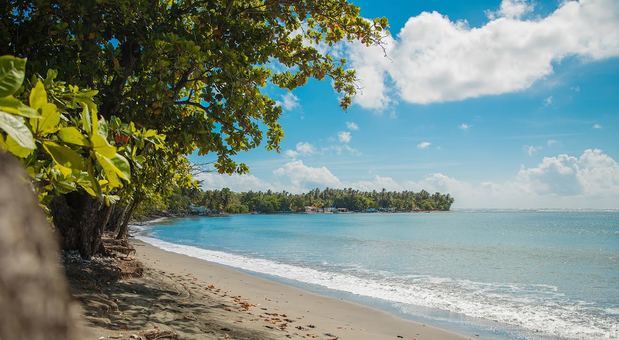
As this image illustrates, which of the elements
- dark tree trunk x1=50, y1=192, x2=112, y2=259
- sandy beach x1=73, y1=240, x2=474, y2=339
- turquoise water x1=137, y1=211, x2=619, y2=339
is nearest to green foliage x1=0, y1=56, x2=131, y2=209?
sandy beach x1=73, y1=240, x2=474, y2=339

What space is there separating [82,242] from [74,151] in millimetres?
10256

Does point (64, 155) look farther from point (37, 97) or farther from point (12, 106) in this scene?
point (12, 106)

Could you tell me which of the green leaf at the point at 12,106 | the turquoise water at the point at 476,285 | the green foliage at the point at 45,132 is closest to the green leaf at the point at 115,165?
the green foliage at the point at 45,132

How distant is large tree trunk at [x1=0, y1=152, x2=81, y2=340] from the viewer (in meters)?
0.41

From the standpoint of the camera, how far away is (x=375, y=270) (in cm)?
2358

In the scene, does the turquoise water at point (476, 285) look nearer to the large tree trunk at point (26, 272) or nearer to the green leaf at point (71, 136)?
the green leaf at point (71, 136)

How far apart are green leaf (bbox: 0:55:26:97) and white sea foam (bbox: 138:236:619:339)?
13786 millimetres

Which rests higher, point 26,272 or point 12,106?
point 12,106

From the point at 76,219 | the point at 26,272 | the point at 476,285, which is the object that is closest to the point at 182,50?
the point at 76,219

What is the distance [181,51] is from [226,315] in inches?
208

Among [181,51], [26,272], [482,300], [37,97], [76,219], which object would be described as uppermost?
[181,51]

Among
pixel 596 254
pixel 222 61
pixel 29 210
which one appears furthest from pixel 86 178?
pixel 596 254

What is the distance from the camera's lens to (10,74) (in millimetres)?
878

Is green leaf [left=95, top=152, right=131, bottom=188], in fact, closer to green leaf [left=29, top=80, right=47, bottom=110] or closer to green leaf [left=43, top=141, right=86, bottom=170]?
green leaf [left=43, top=141, right=86, bottom=170]
